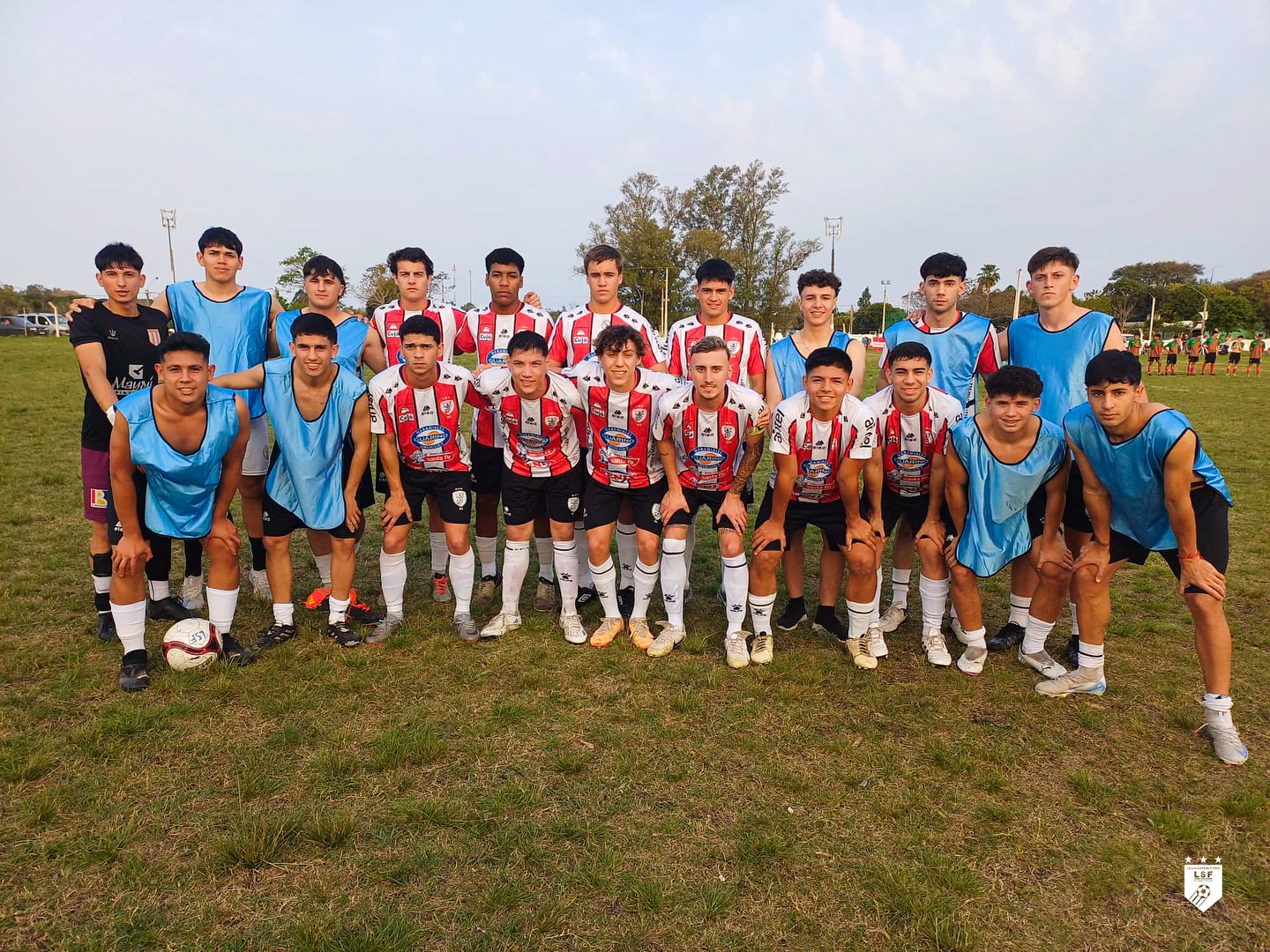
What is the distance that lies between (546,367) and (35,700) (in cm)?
356

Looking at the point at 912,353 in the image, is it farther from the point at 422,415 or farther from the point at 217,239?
the point at 217,239

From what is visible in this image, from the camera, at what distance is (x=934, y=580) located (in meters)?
4.68

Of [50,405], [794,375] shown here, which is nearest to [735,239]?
[50,405]

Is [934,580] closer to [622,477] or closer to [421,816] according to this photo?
[622,477]

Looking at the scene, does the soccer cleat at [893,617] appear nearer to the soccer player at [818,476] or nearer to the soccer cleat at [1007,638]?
the soccer player at [818,476]

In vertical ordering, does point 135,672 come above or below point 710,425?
below

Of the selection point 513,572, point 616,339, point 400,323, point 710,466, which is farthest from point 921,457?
point 400,323

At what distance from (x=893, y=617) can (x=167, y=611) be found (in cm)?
540

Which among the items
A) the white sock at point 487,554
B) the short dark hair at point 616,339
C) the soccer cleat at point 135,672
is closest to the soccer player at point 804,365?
the short dark hair at point 616,339

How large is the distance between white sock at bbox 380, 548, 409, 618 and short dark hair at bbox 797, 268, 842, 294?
11.4 feet

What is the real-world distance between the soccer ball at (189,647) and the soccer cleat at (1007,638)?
17.0 ft

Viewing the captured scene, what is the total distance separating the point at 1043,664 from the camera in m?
4.47

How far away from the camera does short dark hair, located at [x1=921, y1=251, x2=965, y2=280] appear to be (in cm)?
494

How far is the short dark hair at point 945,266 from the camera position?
4938 mm
